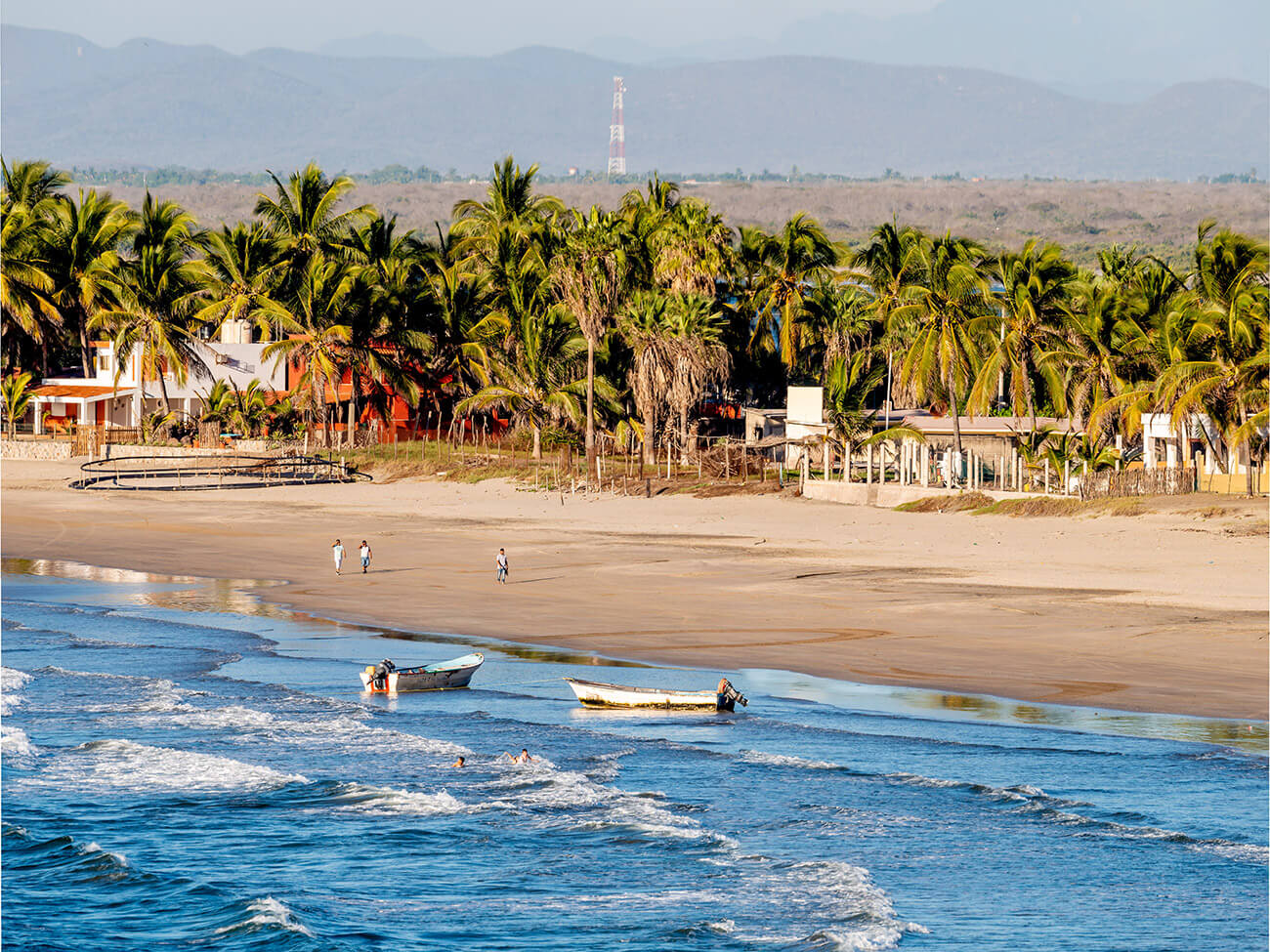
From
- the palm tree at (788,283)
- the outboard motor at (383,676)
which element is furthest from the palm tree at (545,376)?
the outboard motor at (383,676)

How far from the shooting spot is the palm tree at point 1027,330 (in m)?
56.0

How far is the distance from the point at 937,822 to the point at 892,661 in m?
9.22

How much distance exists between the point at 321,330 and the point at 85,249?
18526mm

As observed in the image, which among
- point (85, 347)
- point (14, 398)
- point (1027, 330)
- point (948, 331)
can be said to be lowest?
point (14, 398)

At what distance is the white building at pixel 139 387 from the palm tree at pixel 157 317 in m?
0.58

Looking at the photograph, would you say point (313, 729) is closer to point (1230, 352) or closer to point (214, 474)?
point (1230, 352)

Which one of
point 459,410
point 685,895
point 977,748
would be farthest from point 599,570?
point 459,410

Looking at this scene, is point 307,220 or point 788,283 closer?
point 788,283

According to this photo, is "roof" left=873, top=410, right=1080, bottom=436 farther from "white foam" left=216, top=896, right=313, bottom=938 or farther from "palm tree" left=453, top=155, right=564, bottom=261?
"white foam" left=216, top=896, right=313, bottom=938

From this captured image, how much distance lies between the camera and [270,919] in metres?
18.6

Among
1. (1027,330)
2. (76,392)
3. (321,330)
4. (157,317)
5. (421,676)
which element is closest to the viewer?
(421,676)

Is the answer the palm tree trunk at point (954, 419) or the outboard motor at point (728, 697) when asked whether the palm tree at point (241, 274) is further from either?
the outboard motor at point (728, 697)

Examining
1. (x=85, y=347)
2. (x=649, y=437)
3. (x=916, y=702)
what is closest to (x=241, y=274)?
(x=85, y=347)

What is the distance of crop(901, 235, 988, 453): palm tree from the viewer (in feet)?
183
